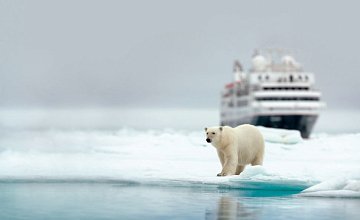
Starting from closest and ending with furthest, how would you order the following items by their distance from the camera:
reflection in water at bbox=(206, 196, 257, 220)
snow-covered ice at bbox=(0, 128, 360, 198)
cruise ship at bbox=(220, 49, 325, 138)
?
1. reflection in water at bbox=(206, 196, 257, 220)
2. snow-covered ice at bbox=(0, 128, 360, 198)
3. cruise ship at bbox=(220, 49, 325, 138)

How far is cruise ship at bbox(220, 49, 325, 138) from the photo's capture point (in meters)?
61.4

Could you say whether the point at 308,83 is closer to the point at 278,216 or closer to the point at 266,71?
the point at 266,71

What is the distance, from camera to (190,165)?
1730 cm

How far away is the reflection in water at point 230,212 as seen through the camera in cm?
829

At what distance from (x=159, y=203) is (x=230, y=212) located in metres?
1.43

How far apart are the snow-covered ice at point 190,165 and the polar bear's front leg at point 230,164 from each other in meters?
0.56

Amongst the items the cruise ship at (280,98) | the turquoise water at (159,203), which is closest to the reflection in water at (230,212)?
the turquoise water at (159,203)

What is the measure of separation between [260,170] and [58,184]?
12.3 ft

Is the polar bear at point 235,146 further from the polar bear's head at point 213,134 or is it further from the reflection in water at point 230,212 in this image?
the reflection in water at point 230,212

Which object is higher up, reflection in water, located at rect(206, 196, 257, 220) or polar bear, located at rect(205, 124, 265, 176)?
polar bear, located at rect(205, 124, 265, 176)

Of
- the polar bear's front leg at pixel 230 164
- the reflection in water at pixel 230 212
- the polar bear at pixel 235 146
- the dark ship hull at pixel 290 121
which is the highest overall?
the dark ship hull at pixel 290 121

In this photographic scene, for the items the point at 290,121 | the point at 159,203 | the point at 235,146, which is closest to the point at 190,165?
the point at 235,146

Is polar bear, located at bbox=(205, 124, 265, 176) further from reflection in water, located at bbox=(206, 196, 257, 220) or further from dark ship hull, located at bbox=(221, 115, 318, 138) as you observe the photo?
dark ship hull, located at bbox=(221, 115, 318, 138)

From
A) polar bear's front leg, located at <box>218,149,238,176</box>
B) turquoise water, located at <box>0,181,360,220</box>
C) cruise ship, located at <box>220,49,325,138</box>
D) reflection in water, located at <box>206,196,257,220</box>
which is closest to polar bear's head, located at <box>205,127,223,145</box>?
polar bear's front leg, located at <box>218,149,238,176</box>
